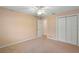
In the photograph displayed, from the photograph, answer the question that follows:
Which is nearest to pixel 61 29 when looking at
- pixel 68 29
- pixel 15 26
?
pixel 68 29

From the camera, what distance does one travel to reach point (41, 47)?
234 cm

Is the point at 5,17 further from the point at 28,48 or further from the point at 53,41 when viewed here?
the point at 53,41

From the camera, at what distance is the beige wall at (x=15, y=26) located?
7.34 feet

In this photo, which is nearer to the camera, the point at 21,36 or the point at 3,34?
the point at 3,34

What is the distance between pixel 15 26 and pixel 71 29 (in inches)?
52.0

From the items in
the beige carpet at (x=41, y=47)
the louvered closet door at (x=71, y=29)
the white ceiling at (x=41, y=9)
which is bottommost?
the beige carpet at (x=41, y=47)

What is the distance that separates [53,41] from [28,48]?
629mm

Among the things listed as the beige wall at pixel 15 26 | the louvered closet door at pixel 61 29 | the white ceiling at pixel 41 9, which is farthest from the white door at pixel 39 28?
the louvered closet door at pixel 61 29

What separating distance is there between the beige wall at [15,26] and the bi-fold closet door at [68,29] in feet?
2.09

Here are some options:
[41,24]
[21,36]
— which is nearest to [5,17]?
[21,36]

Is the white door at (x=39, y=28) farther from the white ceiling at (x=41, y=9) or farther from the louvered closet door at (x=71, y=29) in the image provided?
the louvered closet door at (x=71, y=29)

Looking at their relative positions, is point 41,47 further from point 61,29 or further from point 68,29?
point 68,29

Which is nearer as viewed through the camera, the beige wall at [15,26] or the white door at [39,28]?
the beige wall at [15,26]

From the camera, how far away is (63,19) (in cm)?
238
